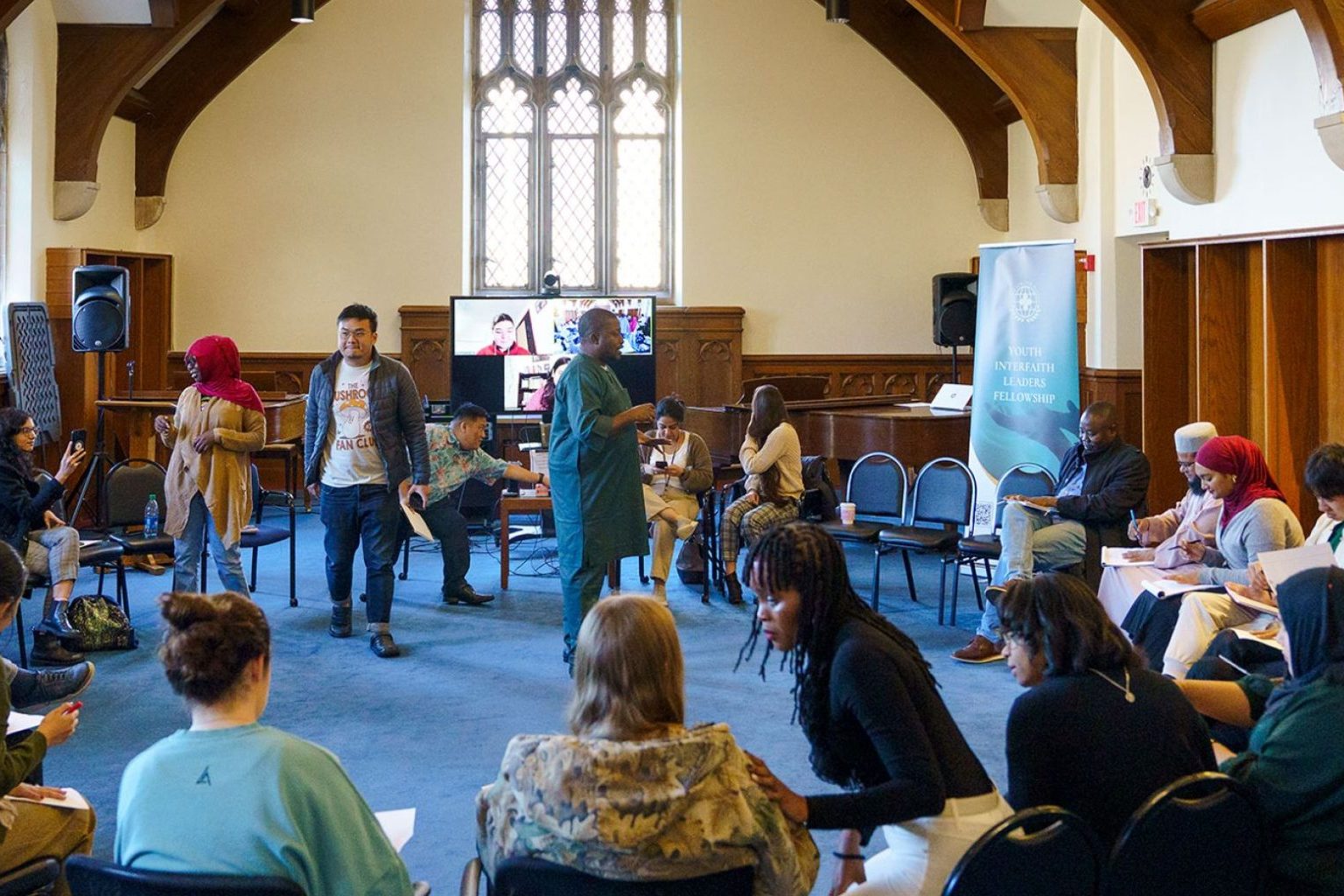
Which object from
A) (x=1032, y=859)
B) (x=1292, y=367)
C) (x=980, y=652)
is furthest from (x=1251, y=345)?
(x=1032, y=859)

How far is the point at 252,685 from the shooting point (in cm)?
219

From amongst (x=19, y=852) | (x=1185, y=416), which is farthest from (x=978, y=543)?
(x=19, y=852)

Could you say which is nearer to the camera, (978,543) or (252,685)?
(252,685)

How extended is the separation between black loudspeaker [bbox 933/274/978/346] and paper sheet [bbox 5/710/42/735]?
8.42m

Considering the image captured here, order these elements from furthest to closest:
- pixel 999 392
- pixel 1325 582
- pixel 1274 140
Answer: pixel 999 392
pixel 1274 140
pixel 1325 582

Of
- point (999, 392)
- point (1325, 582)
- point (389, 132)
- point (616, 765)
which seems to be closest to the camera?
point (616, 765)

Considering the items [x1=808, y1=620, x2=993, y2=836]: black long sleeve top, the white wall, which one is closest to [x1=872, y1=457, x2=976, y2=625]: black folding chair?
[x1=808, y1=620, x2=993, y2=836]: black long sleeve top

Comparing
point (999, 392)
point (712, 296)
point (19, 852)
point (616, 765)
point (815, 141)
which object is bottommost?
point (19, 852)

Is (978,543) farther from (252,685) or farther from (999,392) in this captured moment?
(252,685)

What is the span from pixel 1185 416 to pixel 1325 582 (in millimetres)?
6044

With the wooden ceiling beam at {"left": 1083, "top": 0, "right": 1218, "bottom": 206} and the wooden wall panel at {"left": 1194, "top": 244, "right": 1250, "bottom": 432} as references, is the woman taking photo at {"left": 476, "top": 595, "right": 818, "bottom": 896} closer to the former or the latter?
the wooden wall panel at {"left": 1194, "top": 244, "right": 1250, "bottom": 432}

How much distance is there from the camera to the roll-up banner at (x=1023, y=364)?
7.38 m

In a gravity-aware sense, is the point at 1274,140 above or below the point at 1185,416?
above

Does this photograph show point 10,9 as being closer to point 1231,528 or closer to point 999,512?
point 999,512
